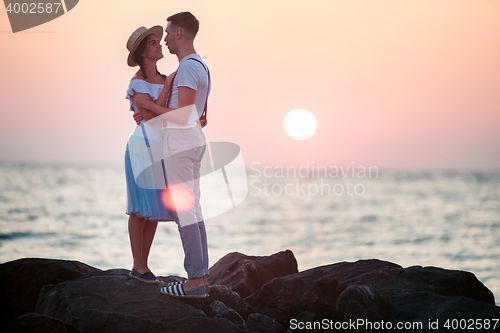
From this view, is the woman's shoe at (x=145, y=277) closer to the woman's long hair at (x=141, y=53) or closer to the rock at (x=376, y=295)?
the rock at (x=376, y=295)

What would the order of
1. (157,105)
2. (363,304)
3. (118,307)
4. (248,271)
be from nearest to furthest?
1. (363,304)
2. (118,307)
3. (157,105)
4. (248,271)

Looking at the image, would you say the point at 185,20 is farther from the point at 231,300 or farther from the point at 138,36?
the point at 231,300

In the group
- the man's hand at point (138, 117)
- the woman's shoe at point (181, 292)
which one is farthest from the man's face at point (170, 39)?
the woman's shoe at point (181, 292)

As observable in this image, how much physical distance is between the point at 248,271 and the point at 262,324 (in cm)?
120

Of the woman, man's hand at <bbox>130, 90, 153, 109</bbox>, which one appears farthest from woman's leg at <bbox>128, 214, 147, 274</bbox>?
man's hand at <bbox>130, 90, 153, 109</bbox>

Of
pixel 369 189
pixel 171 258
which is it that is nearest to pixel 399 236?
pixel 171 258

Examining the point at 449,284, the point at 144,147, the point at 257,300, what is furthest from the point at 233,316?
the point at 449,284

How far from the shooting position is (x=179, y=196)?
158 inches

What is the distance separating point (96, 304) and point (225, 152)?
172 centimetres

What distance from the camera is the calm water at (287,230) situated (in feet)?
45.9

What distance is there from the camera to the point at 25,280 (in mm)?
4578

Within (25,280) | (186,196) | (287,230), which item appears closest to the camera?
(186,196)

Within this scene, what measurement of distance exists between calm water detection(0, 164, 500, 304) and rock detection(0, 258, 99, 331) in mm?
6217

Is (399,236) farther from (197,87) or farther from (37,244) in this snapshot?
(197,87)
